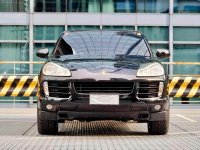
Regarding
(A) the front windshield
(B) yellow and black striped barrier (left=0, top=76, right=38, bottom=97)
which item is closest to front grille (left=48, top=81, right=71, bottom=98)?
(A) the front windshield

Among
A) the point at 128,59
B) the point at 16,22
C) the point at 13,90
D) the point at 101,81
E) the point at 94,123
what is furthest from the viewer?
the point at 16,22

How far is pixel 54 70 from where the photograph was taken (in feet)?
28.6

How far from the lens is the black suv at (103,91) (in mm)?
8469

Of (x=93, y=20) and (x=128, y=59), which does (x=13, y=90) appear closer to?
(x=128, y=59)

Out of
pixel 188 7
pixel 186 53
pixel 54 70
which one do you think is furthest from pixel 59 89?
pixel 188 7

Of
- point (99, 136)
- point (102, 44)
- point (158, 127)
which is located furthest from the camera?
point (102, 44)

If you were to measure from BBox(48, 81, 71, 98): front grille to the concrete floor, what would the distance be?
1.90 ft

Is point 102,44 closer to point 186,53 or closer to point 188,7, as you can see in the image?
point 186,53

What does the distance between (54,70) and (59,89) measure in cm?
29

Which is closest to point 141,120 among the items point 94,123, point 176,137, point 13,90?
point 176,137

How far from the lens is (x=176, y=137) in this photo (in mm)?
8727

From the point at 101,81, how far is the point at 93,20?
719 inches

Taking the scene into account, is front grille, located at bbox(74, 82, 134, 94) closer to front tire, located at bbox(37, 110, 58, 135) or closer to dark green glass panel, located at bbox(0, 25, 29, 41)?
front tire, located at bbox(37, 110, 58, 135)

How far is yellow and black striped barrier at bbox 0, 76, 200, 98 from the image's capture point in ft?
51.2
